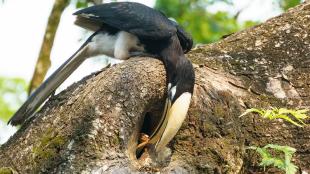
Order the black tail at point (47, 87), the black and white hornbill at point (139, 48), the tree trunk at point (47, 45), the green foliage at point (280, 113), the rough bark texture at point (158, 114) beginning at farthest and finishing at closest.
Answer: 1. the tree trunk at point (47, 45)
2. the black tail at point (47, 87)
3. the black and white hornbill at point (139, 48)
4. the green foliage at point (280, 113)
5. the rough bark texture at point (158, 114)

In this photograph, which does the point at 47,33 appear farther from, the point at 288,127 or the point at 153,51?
the point at 288,127

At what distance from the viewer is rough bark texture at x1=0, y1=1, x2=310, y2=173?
3.04 metres

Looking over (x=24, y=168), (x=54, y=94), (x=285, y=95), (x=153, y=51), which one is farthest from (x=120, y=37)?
(x=24, y=168)

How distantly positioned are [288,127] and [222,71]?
0.51 metres

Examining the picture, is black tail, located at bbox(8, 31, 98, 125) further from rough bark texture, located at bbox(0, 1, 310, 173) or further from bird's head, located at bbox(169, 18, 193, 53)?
bird's head, located at bbox(169, 18, 193, 53)

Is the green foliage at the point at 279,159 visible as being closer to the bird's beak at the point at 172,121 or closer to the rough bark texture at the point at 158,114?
the rough bark texture at the point at 158,114

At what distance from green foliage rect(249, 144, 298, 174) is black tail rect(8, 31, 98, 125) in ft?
3.96

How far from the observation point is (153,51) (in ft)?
13.2

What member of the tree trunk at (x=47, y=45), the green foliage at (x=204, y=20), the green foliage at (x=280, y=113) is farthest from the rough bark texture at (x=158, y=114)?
the green foliage at (x=204, y=20)

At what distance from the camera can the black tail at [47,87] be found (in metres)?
3.54

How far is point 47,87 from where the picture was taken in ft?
12.3

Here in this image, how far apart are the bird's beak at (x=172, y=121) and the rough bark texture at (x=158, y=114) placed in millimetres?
69

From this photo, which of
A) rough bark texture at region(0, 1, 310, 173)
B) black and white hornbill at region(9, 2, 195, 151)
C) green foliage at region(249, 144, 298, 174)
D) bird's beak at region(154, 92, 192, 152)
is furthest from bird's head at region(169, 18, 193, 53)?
green foliage at region(249, 144, 298, 174)

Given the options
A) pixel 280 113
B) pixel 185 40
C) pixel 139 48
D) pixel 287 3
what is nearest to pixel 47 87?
pixel 139 48
